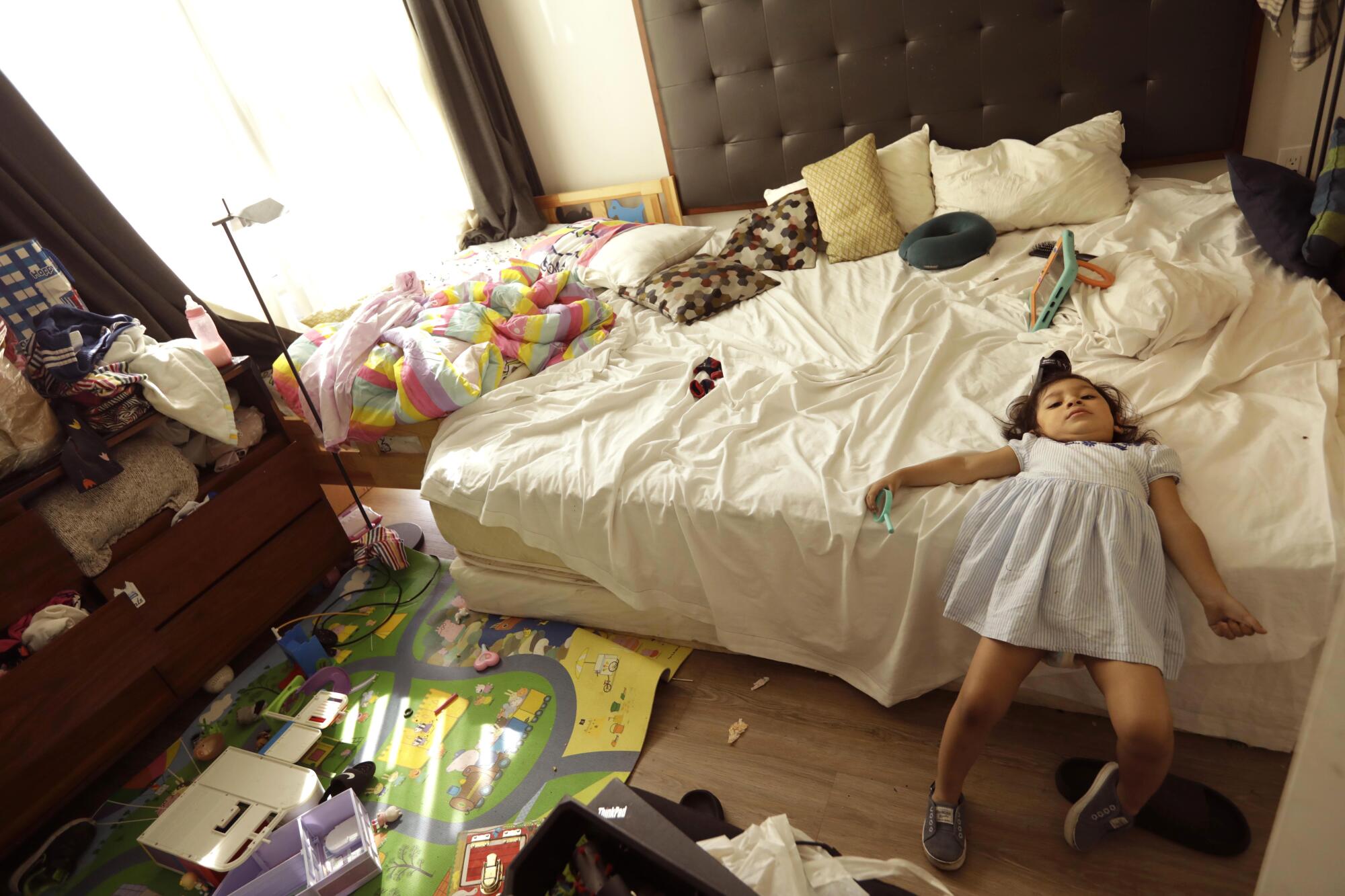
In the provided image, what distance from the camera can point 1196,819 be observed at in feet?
3.98

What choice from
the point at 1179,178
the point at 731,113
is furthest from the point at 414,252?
the point at 1179,178

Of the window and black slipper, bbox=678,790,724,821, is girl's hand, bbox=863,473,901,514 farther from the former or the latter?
the window

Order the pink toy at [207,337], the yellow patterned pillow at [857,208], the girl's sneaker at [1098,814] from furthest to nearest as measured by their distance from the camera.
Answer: the yellow patterned pillow at [857,208]
the pink toy at [207,337]
the girl's sneaker at [1098,814]

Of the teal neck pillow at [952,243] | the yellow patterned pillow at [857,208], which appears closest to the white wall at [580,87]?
the yellow patterned pillow at [857,208]

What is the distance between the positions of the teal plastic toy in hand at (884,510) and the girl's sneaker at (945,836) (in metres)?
0.51

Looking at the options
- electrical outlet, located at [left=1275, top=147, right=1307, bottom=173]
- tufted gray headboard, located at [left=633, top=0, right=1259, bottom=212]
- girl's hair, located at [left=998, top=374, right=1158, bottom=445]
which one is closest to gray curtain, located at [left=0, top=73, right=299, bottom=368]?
tufted gray headboard, located at [left=633, top=0, right=1259, bottom=212]

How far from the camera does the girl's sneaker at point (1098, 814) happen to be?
1.19 m

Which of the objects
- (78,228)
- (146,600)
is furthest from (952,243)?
(78,228)

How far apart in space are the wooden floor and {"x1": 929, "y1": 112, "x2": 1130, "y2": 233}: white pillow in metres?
1.56

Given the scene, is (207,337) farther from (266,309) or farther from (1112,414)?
(1112,414)

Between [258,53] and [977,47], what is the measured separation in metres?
2.61

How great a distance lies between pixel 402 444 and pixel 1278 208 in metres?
2.44

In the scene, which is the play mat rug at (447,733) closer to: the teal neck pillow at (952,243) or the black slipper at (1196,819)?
the black slipper at (1196,819)

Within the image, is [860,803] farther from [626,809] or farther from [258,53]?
[258,53]
